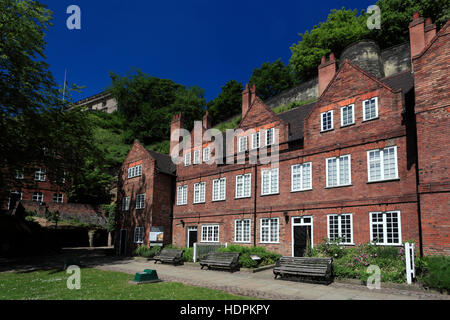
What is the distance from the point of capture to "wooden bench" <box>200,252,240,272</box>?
1778 cm

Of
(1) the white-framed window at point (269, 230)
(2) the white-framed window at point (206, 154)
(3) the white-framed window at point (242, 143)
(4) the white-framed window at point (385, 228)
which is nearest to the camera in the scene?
(4) the white-framed window at point (385, 228)

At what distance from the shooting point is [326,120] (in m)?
20.0

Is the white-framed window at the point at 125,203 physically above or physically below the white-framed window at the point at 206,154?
below

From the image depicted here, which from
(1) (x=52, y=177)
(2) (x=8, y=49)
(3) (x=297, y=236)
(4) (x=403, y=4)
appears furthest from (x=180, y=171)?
(4) (x=403, y=4)

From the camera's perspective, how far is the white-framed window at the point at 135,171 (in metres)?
31.9

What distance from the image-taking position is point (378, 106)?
58.3 ft

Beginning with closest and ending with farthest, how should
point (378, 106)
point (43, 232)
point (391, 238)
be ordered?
point (391, 238) → point (378, 106) → point (43, 232)

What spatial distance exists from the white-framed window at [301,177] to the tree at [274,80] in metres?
37.3

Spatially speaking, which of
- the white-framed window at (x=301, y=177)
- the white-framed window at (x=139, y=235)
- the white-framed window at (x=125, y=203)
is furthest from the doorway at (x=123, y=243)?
the white-framed window at (x=301, y=177)

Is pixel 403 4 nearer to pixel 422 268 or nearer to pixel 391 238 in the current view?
pixel 391 238

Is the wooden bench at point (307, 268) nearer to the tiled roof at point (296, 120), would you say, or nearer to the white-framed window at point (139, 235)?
the tiled roof at point (296, 120)

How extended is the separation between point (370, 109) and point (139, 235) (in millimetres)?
21462

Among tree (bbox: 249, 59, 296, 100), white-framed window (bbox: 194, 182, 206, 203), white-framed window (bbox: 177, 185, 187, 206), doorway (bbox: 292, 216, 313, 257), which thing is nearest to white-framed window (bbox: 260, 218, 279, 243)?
doorway (bbox: 292, 216, 313, 257)
